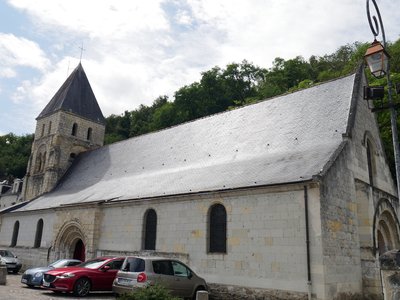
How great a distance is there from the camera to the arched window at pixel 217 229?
12445 mm

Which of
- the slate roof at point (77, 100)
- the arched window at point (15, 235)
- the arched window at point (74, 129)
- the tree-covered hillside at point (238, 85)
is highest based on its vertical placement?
the tree-covered hillside at point (238, 85)

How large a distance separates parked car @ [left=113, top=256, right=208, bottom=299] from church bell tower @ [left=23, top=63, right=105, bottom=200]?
1680 centimetres

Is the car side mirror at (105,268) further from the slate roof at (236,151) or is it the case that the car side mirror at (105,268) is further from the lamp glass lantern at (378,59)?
the lamp glass lantern at (378,59)

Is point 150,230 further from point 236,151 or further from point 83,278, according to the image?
point 236,151

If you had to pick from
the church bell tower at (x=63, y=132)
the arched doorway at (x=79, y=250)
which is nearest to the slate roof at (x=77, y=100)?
the church bell tower at (x=63, y=132)

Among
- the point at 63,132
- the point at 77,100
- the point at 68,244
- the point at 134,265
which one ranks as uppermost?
the point at 77,100

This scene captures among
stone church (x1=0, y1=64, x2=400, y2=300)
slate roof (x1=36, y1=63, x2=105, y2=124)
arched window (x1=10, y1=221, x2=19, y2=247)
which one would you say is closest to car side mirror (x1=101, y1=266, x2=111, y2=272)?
stone church (x1=0, y1=64, x2=400, y2=300)

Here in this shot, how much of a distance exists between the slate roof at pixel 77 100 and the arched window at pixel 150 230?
15.4 m

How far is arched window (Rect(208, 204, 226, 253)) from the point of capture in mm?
12445

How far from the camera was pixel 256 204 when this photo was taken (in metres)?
11.7

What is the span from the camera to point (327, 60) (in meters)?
37.2

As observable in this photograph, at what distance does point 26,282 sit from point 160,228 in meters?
4.83

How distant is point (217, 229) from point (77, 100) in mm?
19893

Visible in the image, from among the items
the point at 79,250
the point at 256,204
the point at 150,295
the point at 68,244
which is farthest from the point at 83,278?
the point at 79,250
